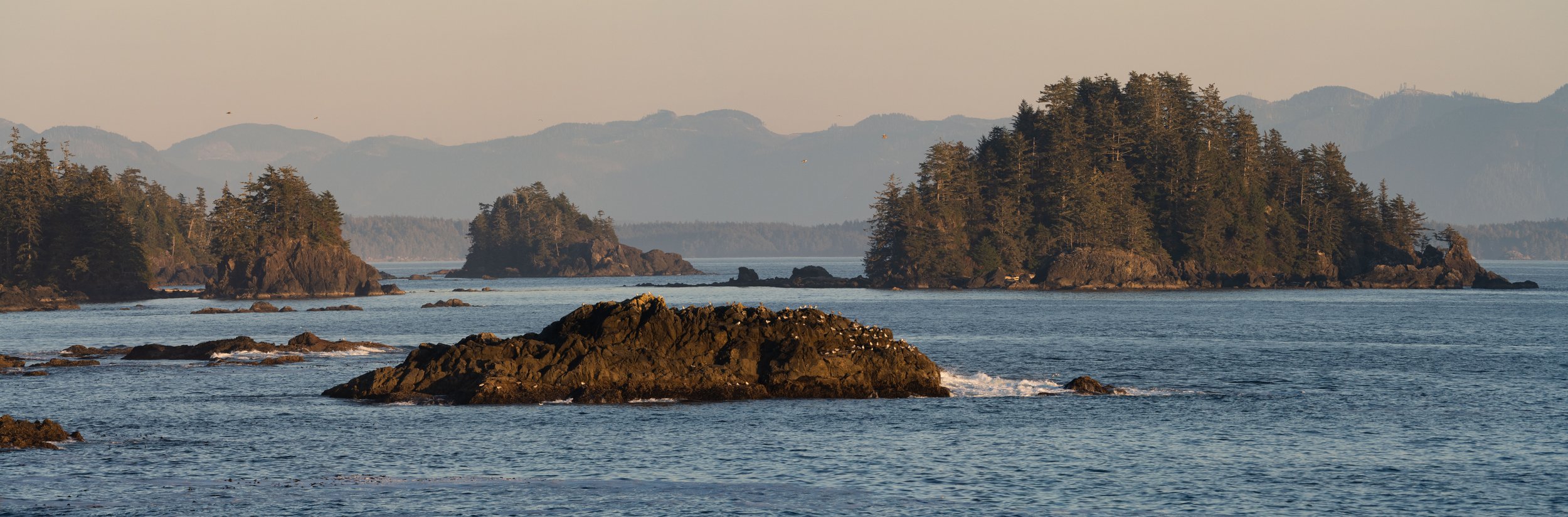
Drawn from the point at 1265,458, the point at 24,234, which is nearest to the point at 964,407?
the point at 1265,458

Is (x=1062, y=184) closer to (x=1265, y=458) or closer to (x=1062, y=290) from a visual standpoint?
(x=1062, y=290)

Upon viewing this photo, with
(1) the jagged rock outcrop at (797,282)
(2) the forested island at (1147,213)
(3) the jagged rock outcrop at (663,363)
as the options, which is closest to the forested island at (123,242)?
(1) the jagged rock outcrop at (797,282)

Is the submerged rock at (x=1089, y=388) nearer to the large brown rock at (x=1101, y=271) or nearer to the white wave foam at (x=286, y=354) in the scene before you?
the white wave foam at (x=286, y=354)

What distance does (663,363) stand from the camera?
5128 centimetres

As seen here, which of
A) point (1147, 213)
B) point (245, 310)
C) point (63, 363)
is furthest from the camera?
point (1147, 213)

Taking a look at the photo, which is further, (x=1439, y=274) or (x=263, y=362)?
(x=1439, y=274)

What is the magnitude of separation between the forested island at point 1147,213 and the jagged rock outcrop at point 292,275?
70.8m

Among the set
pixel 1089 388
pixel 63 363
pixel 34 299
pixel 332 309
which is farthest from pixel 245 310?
pixel 1089 388

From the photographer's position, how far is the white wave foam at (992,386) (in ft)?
174

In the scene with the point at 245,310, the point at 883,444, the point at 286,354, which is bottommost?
the point at 883,444

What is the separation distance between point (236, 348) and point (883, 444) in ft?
149

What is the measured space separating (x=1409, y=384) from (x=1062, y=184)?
409 feet

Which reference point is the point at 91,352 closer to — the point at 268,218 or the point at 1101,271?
the point at 268,218

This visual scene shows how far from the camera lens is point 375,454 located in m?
38.4
